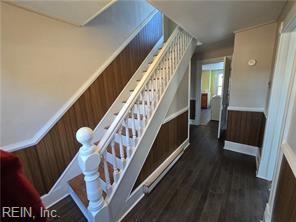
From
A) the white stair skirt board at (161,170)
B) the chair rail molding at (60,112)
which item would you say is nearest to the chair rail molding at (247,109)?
the white stair skirt board at (161,170)

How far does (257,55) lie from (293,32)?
842 mm

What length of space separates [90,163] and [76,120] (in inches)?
42.2

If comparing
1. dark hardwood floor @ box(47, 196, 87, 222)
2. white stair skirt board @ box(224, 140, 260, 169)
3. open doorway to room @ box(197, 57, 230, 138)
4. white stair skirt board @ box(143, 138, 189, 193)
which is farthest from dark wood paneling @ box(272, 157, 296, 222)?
open doorway to room @ box(197, 57, 230, 138)

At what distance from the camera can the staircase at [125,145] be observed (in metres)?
1.20

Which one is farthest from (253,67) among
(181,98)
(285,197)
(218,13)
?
(285,197)

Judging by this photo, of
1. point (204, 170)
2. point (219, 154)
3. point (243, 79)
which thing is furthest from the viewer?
point (219, 154)

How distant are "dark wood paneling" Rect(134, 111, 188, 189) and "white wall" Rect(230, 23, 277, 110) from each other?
1104mm

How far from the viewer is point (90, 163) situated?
1.13 m

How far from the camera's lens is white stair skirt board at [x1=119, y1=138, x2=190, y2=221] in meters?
1.81

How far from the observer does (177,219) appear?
157cm

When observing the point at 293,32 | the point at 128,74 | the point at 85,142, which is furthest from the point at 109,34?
the point at 293,32

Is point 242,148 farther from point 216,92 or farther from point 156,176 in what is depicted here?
point 216,92

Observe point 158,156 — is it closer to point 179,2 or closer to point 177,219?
point 177,219

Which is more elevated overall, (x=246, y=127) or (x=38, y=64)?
(x=38, y=64)
